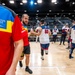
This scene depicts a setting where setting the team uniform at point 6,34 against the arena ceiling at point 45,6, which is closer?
the team uniform at point 6,34

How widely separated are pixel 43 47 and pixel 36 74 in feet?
7.72

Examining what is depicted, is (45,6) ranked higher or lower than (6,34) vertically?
higher

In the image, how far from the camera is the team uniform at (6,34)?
1533 mm

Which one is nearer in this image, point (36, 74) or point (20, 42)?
point (20, 42)

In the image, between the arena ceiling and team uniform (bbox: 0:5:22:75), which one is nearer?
team uniform (bbox: 0:5:22:75)

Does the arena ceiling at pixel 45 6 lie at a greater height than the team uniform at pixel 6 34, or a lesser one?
greater

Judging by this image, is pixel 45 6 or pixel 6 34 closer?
pixel 6 34

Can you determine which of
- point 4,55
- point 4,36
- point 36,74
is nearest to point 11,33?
point 4,36

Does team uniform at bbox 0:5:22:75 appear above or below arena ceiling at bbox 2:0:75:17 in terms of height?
below

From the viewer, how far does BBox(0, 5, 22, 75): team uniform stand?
1.53 m

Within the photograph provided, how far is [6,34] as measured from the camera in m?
1.53

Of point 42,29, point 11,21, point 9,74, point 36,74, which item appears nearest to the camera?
point 9,74

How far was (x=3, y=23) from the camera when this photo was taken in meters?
1.53

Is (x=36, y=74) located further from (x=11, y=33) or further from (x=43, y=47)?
(x=11, y=33)
